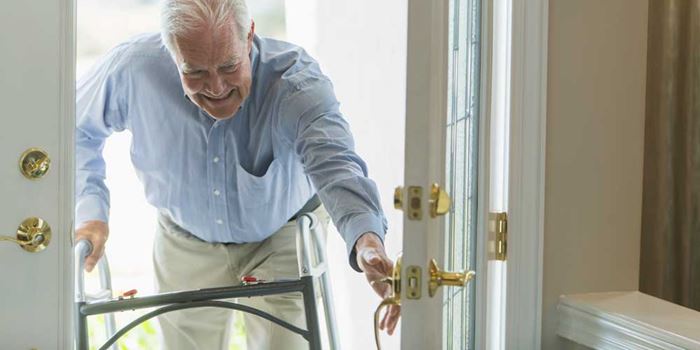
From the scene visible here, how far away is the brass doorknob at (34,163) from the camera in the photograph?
1801 mm

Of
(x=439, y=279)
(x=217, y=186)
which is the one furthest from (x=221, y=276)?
(x=439, y=279)

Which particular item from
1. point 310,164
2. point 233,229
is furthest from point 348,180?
point 233,229

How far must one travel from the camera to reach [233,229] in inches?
113

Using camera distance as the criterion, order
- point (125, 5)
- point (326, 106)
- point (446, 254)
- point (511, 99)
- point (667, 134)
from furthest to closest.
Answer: point (125, 5), point (326, 106), point (667, 134), point (511, 99), point (446, 254)

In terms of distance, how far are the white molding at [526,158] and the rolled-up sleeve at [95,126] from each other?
48.9 inches

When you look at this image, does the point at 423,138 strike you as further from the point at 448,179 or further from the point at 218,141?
the point at 218,141

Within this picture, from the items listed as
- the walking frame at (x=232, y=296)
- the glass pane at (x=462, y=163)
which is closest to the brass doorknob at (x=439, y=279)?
the glass pane at (x=462, y=163)

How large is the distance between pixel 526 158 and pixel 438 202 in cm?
44

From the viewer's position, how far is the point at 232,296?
2580 mm

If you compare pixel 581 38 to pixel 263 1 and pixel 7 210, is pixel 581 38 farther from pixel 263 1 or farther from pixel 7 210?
pixel 263 1

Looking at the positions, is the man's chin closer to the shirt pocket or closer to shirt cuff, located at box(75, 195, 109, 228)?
the shirt pocket

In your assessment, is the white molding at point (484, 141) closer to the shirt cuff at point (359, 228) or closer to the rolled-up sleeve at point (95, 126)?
the shirt cuff at point (359, 228)

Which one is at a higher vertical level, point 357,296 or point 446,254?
point 446,254

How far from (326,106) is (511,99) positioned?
941mm
